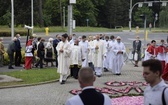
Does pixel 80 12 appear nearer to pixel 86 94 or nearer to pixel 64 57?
pixel 64 57

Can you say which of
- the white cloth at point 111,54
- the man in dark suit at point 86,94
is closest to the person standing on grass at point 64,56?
the white cloth at point 111,54

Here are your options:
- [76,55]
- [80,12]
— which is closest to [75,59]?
[76,55]

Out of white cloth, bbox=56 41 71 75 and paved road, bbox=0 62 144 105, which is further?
white cloth, bbox=56 41 71 75

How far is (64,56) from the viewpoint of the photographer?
53.4 feet

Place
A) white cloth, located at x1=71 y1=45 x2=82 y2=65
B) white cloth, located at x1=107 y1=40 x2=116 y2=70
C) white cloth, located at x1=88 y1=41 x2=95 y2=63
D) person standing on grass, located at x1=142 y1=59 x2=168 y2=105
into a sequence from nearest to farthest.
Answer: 1. person standing on grass, located at x1=142 y1=59 x2=168 y2=105
2. white cloth, located at x1=71 y1=45 x2=82 y2=65
3. white cloth, located at x1=88 y1=41 x2=95 y2=63
4. white cloth, located at x1=107 y1=40 x2=116 y2=70

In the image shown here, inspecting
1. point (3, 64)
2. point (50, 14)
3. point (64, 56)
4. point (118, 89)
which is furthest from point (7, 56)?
point (50, 14)

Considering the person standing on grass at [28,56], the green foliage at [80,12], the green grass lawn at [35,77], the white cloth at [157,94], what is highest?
the green foliage at [80,12]

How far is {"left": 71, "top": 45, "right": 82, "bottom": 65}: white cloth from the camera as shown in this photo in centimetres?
1744

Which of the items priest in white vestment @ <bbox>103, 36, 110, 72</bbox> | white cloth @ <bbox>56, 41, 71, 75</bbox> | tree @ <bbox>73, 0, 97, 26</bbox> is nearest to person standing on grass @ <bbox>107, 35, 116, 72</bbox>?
priest in white vestment @ <bbox>103, 36, 110, 72</bbox>

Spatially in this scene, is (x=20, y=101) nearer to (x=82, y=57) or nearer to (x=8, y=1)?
(x=82, y=57)

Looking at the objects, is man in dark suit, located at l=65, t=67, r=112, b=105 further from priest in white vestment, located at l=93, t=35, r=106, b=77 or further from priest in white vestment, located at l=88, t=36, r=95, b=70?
priest in white vestment, located at l=88, t=36, r=95, b=70

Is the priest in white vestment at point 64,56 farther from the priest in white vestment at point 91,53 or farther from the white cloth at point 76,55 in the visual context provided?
the priest in white vestment at point 91,53

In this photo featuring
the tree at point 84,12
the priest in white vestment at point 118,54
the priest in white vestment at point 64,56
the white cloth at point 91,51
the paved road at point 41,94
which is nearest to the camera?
the paved road at point 41,94

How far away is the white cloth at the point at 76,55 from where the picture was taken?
1744 centimetres
